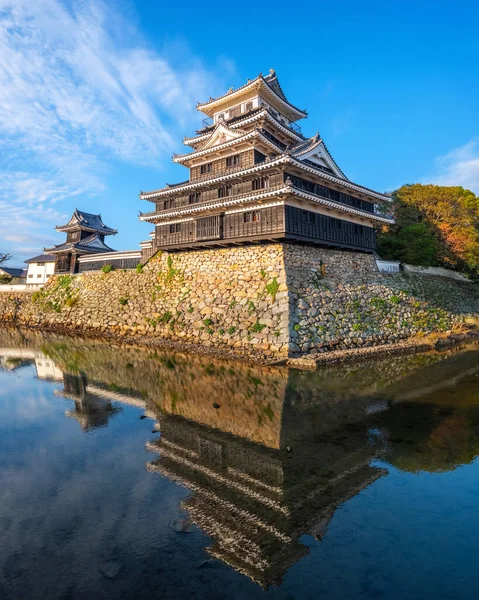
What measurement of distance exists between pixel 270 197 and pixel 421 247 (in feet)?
56.0

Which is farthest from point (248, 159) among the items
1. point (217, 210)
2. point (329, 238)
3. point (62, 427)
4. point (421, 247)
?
point (62, 427)

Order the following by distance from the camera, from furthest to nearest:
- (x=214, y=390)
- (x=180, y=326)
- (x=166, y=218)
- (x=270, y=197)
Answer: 1. (x=166, y=218)
2. (x=180, y=326)
3. (x=270, y=197)
4. (x=214, y=390)

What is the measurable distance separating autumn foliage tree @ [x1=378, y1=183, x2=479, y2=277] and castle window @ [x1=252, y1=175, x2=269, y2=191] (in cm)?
1577

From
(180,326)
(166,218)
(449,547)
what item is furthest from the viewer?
(166,218)

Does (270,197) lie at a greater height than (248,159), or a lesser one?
lesser

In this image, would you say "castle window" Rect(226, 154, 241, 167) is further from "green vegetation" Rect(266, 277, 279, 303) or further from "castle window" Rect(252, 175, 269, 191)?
"green vegetation" Rect(266, 277, 279, 303)

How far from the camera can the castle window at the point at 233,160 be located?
2485 cm

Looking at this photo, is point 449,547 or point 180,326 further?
point 180,326

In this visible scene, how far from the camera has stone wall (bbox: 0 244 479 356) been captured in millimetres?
19734

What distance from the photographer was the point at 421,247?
3028 cm

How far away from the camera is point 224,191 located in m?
24.5

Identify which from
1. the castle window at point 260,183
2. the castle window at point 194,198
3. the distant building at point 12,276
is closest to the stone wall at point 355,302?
the castle window at point 260,183

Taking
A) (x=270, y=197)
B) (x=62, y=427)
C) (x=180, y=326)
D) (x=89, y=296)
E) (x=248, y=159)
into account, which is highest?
(x=248, y=159)

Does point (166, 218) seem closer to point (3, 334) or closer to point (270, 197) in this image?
point (270, 197)
